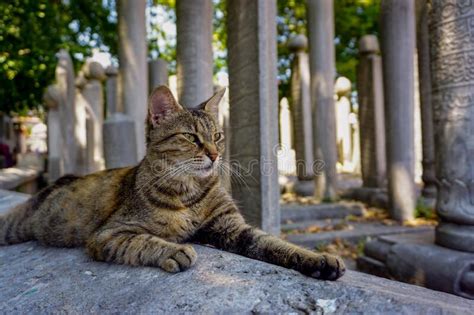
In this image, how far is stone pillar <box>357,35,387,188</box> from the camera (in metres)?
8.00

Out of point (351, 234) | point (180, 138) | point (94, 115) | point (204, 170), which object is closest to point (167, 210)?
point (204, 170)

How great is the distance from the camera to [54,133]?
1151 centimetres

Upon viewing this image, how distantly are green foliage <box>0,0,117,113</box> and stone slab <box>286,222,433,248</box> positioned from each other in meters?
10.3

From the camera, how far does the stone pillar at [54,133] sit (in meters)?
10.3

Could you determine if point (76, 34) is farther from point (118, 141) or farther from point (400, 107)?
point (400, 107)

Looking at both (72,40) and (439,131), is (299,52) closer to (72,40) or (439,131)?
(439,131)

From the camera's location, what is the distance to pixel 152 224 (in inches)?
89.7

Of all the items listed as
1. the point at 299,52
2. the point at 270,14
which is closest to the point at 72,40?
the point at 299,52

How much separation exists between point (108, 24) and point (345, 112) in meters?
9.24

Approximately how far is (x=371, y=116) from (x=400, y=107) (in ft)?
6.43

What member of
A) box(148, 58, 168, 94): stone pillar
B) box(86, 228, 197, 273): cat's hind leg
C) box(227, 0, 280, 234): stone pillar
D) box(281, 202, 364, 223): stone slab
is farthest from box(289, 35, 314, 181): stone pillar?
box(86, 228, 197, 273): cat's hind leg

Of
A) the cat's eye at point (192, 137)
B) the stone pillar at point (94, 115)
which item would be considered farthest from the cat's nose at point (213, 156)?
the stone pillar at point (94, 115)

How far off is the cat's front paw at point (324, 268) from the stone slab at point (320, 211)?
4.60 meters

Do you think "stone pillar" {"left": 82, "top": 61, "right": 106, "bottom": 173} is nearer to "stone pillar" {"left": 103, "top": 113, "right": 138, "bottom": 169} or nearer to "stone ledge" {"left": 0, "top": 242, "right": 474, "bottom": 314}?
"stone pillar" {"left": 103, "top": 113, "right": 138, "bottom": 169}
